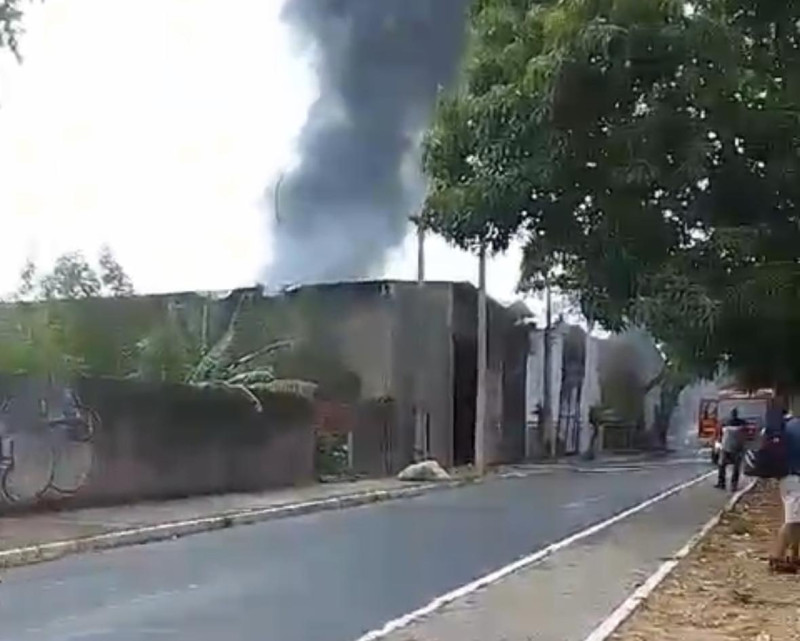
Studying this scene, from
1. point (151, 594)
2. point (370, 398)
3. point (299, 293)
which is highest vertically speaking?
point (299, 293)

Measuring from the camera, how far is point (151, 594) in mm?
12961

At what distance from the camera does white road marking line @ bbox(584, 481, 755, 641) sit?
1069 cm

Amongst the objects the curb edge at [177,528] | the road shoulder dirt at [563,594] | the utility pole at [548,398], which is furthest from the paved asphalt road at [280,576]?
the utility pole at [548,398]

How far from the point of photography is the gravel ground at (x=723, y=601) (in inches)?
425

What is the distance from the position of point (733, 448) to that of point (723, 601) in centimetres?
1847

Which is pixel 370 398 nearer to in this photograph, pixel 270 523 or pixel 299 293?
pixel 299 293

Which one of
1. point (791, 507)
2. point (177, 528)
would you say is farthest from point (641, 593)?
point (177, 528)

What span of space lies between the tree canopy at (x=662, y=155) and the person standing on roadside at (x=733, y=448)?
38.3 ft

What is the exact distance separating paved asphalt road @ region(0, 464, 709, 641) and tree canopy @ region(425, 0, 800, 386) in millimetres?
3450

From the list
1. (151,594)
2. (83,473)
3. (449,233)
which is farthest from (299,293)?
(151,594)

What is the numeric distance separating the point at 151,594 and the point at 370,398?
1116 inches

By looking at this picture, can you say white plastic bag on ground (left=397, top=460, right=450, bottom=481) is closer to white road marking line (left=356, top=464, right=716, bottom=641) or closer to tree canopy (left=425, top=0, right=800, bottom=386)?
white road marking line (left=356, top=464, right=716, bottom=641)

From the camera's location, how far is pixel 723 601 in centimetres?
1261

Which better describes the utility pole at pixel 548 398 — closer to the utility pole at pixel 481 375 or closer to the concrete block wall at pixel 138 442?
the utility pole at pixel 481 375
